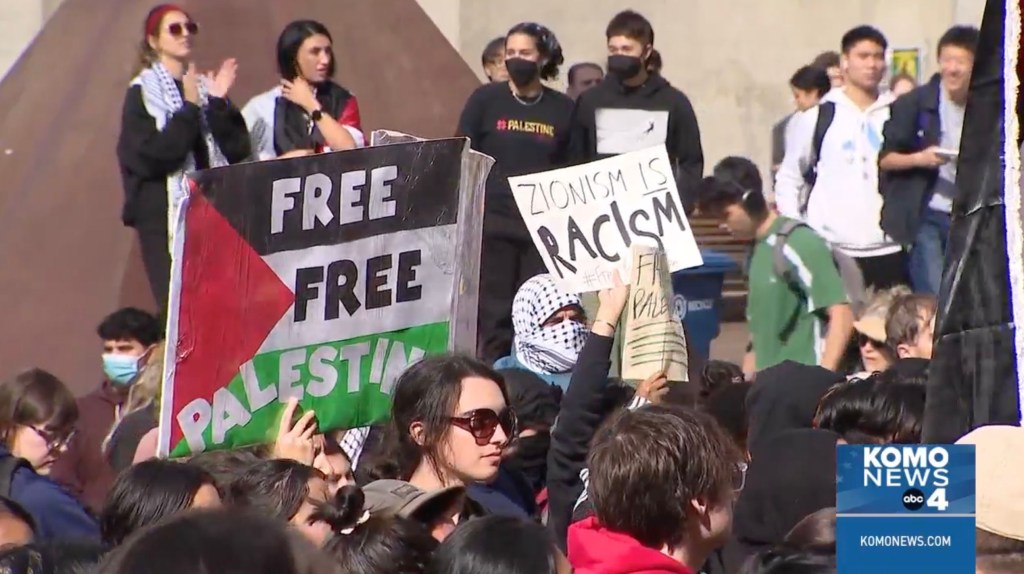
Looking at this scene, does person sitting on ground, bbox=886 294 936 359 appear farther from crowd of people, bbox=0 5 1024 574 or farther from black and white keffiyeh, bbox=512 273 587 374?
black and white keffiyeh, bbox=512 273 587 374

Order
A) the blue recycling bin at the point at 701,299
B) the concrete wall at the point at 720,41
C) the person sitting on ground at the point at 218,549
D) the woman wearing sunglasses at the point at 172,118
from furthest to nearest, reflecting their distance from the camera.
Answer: the concrete wall at the point at 720,41 < the blue recycling bin at the point at 701,299 < the woman wearing sunglasses at the point at 172,118 < the person sitting on ground at the point at 218,549

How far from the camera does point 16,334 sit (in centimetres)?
993

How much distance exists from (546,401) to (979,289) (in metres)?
2.31

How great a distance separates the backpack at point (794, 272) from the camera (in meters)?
8.57

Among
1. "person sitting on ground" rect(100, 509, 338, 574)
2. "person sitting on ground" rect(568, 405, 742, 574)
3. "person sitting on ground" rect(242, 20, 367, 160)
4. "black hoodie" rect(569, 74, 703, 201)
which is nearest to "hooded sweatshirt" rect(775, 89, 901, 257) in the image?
"black hoodie" rect(569, 74, 703, 201)

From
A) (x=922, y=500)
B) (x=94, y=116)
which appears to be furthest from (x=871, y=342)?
(x=94, y=116)

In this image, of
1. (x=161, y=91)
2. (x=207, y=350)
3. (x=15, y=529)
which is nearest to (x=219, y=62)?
(x=161, y=91)

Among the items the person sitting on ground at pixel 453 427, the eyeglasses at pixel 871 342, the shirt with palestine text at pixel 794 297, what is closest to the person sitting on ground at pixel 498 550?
the person sitting on ground at pixel 453 427

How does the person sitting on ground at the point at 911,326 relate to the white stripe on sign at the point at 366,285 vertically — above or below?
below

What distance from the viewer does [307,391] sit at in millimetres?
5594

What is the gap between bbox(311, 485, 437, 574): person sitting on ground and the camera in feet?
12.4

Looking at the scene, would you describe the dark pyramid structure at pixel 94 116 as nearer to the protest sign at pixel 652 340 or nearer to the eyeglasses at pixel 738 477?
the protest sign at pixel 652 340

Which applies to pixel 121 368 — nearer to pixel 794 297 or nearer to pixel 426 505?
pixel 794 297

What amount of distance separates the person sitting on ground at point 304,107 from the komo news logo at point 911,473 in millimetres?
6305
